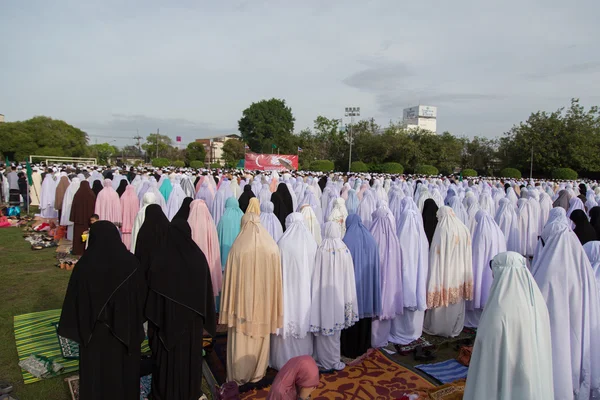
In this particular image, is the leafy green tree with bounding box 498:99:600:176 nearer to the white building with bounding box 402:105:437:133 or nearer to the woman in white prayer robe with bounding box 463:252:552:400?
the woman in white prayer robe with bounding box 463:252:552:400

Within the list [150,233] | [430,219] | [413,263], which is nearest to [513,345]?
[413,263]

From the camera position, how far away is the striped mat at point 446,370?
360cm

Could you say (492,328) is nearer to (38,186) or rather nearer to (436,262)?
(436,262)

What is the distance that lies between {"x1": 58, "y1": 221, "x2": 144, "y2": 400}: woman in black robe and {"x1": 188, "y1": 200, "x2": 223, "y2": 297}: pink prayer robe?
1.80 m

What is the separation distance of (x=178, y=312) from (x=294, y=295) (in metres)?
1.13

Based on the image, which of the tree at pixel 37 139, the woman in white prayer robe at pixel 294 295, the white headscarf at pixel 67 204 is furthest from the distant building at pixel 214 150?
the woman in white prayer robe at pixel 294 295

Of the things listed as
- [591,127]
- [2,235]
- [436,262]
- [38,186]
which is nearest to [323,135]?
[591,127]

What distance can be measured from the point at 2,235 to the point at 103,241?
8.28 m

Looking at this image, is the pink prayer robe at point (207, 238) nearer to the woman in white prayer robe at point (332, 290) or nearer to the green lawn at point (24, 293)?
the woman in white prayer robe at point (332, 290)

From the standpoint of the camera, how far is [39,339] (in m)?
4.06

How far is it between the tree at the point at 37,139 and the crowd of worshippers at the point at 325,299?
36.0 meters

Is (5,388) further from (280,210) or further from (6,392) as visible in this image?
(280,210)

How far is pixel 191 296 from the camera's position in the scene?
9.41 feet

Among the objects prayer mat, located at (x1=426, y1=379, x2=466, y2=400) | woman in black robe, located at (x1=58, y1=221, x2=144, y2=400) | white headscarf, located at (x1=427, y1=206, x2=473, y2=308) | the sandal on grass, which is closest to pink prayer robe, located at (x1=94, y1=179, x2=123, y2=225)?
the sandal on grass
